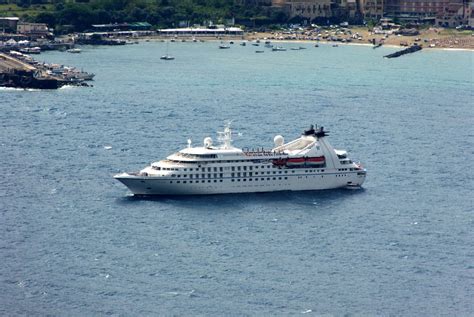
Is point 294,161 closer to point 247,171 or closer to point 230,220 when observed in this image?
point 247,171

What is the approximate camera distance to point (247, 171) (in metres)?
92.6

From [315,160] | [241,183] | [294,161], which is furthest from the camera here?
[315,160]

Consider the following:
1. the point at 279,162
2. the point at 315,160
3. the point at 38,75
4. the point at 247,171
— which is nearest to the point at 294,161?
the point at 279,162

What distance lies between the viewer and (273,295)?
231 ft

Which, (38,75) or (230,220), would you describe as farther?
(38,75)

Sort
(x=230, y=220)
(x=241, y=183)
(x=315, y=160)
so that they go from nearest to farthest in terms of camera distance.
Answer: (x=230, y=220), (x=241, y=183), (x=315, y=160)

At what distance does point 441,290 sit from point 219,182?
2401 centimetres

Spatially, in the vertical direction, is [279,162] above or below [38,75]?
A: above

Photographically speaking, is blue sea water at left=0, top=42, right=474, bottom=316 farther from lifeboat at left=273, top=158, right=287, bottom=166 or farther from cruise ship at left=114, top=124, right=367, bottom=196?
lifeboat at left=273, top=158, right=287, bottom=166

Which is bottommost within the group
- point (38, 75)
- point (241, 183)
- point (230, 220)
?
point (230, 220)

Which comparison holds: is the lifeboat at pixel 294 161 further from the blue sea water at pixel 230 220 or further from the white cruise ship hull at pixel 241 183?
the blue sea water at pixel 230 220

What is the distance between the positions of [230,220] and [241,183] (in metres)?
7.83

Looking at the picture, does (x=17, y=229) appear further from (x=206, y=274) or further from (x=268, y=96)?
(x=268, y=96)

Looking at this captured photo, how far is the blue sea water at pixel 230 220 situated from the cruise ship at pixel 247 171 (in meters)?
1.01
